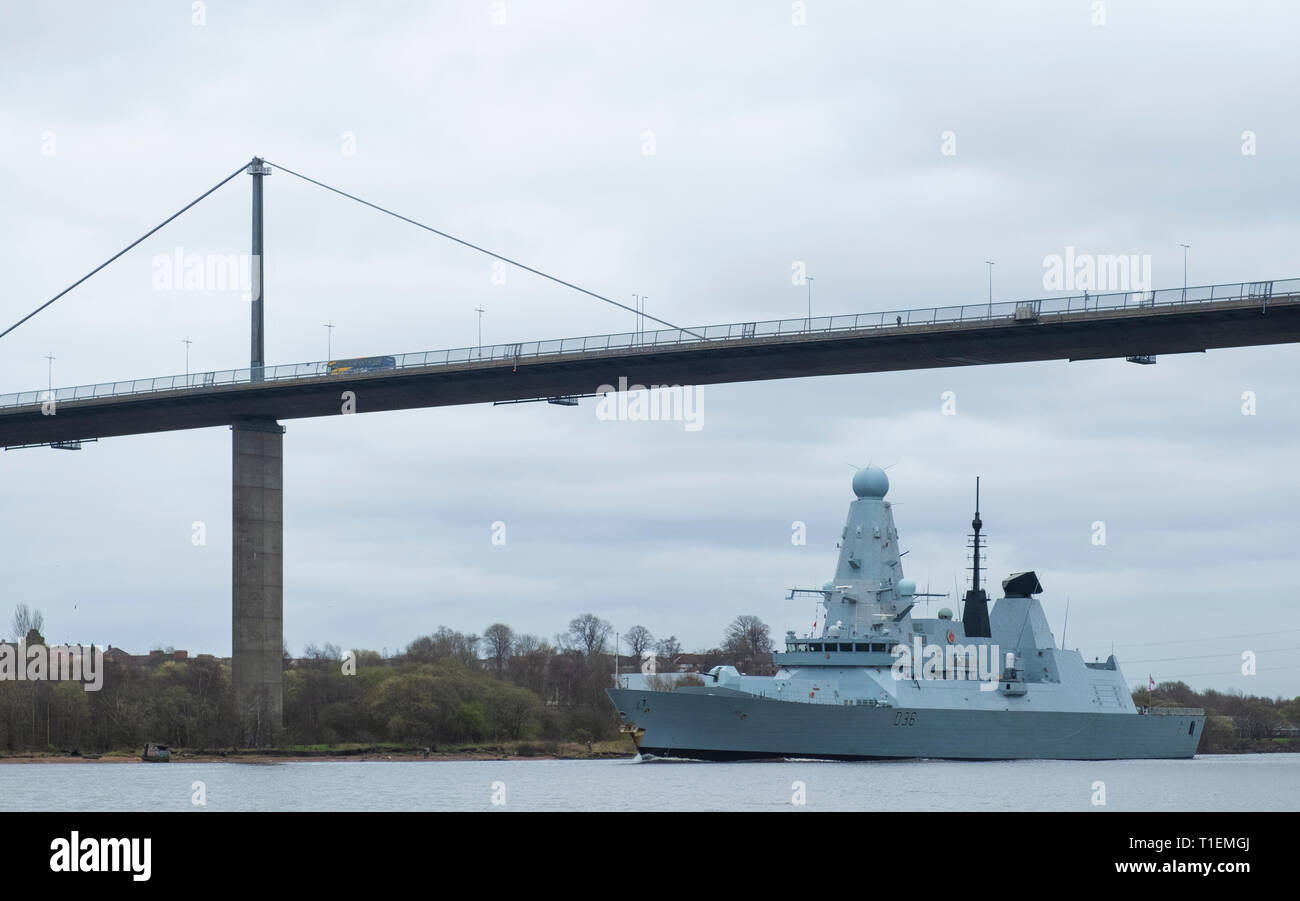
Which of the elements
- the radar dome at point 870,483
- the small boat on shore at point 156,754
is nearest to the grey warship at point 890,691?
the radar dome at point 870,483

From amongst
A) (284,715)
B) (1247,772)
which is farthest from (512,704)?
(1247,772)

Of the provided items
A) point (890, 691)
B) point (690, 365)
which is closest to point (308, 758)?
point (690, 365)

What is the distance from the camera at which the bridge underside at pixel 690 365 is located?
56062 millimetres

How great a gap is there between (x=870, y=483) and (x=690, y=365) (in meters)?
8.27

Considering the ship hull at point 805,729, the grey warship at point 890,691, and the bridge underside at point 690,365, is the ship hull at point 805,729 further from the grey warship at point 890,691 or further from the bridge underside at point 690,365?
the bridge underside at point 690,365

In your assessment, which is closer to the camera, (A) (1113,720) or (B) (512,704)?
(A) (1113,720)

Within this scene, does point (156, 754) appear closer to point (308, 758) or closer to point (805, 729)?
point (308, 758)

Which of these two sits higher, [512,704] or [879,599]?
[879,599]

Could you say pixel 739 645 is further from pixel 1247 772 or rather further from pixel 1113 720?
pixel 1247 772

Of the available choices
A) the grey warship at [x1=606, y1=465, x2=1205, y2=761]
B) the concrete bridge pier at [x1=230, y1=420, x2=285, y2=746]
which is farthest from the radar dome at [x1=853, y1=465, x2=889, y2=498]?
the concrete bridge pier at [x1=230, y1=420, x2=285, y2=746]

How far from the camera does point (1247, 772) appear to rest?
6078 centimetres

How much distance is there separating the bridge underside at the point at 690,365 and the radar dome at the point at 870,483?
4.47 m

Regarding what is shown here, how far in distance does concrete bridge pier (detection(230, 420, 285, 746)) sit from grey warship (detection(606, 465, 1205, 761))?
50.7ft
